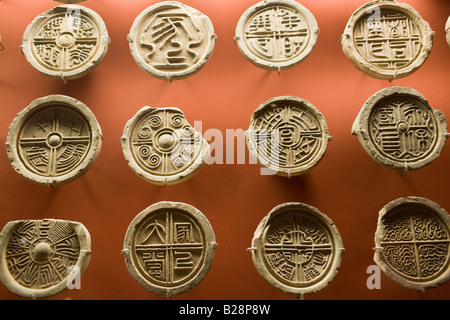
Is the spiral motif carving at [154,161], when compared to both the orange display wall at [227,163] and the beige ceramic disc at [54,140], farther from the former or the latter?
the beige ceramic disc at [54,140]

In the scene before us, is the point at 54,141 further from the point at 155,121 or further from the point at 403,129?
the point at 403,129

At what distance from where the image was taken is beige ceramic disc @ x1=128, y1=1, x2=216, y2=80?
4.92 meters

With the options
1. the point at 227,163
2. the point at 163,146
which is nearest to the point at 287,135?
the point at 227,163

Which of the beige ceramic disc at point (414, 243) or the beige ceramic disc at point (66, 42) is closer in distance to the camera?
the beige ceramic disc at point (414, 243)

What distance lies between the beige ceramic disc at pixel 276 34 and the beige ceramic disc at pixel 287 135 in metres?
0.44

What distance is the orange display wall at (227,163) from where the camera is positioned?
15.4 ft

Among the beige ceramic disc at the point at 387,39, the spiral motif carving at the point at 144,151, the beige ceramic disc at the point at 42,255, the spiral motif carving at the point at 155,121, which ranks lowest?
the beige ceramic disc at the point at 42,255

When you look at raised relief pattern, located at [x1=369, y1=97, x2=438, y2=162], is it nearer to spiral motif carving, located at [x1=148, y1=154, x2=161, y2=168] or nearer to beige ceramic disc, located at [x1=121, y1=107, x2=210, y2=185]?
beige ceramic disc, located at [x1=121, y1=107, x2=210, y2=185]

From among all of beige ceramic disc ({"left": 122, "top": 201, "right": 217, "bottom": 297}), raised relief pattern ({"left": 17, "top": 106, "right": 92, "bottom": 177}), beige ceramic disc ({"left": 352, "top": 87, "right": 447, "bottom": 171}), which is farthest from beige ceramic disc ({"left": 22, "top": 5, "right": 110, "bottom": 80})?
beige ceramic disc ({"left": 352, "top": 87, "right": 447, "bottom": 171})

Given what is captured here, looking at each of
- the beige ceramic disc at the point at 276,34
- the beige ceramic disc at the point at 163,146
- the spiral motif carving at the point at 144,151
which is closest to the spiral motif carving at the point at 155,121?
the beige ceramic disc at the point at 163,146

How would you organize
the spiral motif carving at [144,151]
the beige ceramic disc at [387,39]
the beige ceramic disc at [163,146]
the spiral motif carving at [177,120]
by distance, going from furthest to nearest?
the beige ceramic disc at [387,39], the spiral motif carving at [177,120], the spiral motif carving at [144,151], the beige ceramic disc at [163,146]

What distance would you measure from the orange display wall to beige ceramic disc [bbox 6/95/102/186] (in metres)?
0.34

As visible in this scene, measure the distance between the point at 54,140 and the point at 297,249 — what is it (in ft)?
8.91
